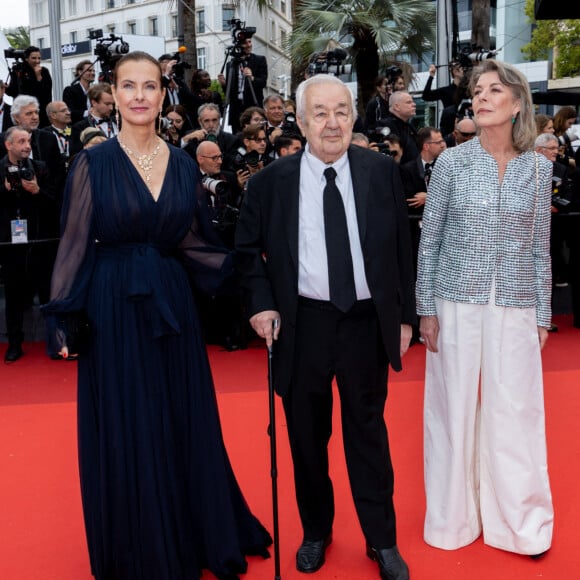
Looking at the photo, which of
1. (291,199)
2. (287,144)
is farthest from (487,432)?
(287,144)

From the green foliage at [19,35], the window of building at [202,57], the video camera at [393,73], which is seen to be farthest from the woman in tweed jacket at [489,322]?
the green foliage at [19,35]

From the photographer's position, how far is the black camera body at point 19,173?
6.41 metres

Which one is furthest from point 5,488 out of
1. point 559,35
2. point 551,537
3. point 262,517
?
point 559,35

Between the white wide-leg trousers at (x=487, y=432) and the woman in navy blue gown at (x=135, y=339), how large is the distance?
975 millimetres

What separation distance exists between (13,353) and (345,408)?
4563 mm

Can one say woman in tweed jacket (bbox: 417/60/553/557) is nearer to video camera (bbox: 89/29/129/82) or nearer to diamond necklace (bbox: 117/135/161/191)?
diamond necklace (bbox: 117/135/161/191)

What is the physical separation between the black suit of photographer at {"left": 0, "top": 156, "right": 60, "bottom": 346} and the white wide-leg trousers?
451cm

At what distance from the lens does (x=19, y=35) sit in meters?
57.6

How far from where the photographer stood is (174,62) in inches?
374

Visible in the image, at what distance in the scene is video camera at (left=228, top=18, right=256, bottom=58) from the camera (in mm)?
9375

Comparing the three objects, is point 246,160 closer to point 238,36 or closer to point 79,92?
point 238,36

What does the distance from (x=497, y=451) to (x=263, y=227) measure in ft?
4.33

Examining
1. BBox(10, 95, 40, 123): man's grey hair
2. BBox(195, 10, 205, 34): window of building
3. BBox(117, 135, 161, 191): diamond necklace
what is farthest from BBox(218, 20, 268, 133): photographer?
BBox(195, 10, 205, 34): window of building

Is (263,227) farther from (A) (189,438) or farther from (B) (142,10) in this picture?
(B) (142,10)
